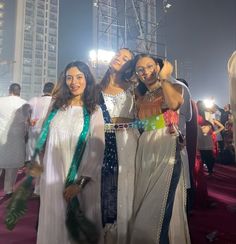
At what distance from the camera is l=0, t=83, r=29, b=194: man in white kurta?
4.70m

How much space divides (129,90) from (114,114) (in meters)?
0.25

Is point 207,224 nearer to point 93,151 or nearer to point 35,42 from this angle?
point 93,151

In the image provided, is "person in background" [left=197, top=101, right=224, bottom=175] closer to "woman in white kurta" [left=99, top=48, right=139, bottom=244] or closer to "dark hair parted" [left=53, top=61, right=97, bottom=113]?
"woman in white kurta" [left=99, top=48, right=139, bottom=244]

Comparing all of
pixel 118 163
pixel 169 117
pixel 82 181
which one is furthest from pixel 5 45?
pixel 82 181

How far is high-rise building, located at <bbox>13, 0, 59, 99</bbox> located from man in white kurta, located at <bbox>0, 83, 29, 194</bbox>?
20660mm

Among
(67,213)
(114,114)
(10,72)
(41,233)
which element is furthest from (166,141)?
(10,72)

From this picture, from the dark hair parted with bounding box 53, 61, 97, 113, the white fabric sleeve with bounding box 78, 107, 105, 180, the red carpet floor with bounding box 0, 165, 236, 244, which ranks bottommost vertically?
the red carpet floor with bounding box 0, 165, 236, 244

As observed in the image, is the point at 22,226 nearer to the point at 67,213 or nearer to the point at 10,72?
the point at 67,213

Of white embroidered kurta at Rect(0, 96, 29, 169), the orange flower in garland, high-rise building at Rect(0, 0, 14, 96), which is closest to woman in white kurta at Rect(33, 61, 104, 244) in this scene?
the orange flower in garland

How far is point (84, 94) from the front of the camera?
7.16 feet

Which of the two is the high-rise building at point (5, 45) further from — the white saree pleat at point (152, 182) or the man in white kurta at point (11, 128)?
the white saree pleat at point (152, 182)

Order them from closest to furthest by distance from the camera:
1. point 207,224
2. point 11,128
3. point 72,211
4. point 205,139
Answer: point 72,211 < point 207,224 < point 11,128 < point 205,139

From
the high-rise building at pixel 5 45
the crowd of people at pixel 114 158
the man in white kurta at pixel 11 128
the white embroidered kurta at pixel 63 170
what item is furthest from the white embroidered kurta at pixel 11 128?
the high-rise building at pixel 5 45

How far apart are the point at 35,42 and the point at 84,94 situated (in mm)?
25196
